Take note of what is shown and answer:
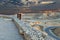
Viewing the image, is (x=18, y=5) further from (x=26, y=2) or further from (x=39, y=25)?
(x=39, y=25)

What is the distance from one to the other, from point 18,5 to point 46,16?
2410mm

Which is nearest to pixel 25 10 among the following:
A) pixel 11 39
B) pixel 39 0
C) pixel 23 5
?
pixel 23 5

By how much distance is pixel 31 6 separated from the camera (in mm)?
13547

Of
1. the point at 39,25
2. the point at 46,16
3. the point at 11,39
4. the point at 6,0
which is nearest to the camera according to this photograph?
the point at 11,39

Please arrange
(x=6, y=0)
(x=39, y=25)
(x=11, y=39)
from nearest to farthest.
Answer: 1. (x=11, y=39)
2. (x=39, y=25)
3. (x=6, y=0)

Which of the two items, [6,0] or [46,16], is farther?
Result: [46,16]

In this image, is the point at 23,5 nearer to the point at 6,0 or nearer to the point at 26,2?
the point at 26,2

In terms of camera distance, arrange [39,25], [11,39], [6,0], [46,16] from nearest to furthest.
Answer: [11,39]
[39,25]
[6,0]
[46,16]

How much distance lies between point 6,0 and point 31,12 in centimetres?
213

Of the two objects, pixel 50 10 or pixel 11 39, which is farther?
pixel 50 10

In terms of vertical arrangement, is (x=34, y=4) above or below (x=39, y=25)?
above

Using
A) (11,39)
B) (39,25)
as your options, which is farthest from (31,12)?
(11,39)

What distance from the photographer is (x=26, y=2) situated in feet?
44.8

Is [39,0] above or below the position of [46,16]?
above
